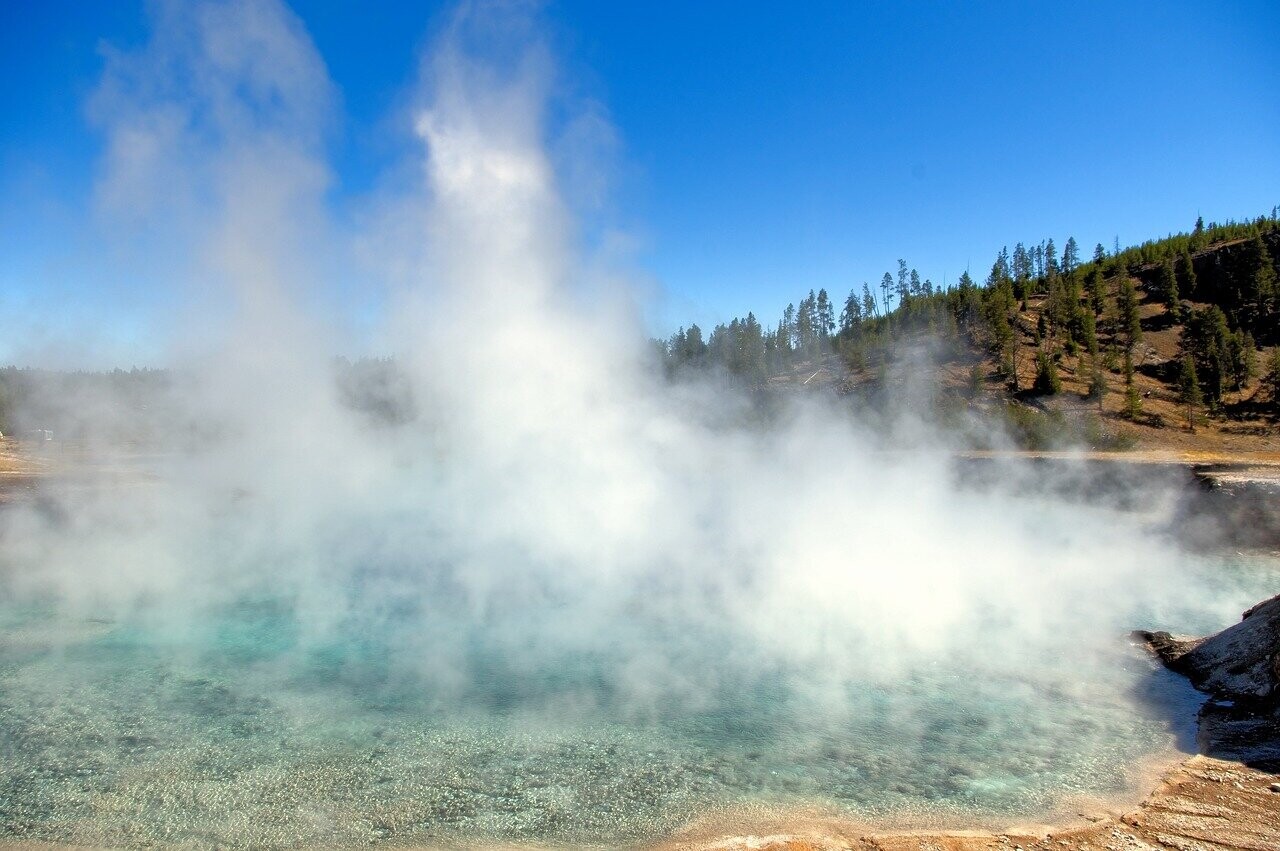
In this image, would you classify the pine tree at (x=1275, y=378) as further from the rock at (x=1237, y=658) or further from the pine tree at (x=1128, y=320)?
the rock at (x=1237, y=658)

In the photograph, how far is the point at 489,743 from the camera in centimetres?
600

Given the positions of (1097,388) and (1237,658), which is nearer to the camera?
(1237,658)

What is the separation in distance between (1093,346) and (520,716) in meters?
49.9

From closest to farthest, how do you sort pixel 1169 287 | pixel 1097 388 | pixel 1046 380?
pixel 1097 388 → pixel 1046 380 → pixel 1169 287

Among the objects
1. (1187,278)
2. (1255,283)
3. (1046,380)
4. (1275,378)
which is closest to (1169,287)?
(1187,278)

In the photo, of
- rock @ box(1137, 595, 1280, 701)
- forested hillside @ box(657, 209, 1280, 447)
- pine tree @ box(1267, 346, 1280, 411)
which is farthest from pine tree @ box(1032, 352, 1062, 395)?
rock @ box(1137, 595, 1280, 701)

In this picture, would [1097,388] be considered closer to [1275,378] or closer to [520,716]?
[1275,378]

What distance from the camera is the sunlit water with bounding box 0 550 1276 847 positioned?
16.4 feet

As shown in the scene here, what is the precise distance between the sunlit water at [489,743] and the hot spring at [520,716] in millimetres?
26

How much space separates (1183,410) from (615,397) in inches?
1583

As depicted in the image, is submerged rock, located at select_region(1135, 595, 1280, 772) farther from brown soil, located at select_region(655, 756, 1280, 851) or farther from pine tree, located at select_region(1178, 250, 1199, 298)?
pine tree, located at select_region(1178, 250, 1199, 298)

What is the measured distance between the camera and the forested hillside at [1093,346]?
125 feet

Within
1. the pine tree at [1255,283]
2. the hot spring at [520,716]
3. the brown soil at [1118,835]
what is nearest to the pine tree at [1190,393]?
the pine tree at [1255,283]

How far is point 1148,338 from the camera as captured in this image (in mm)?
51125
